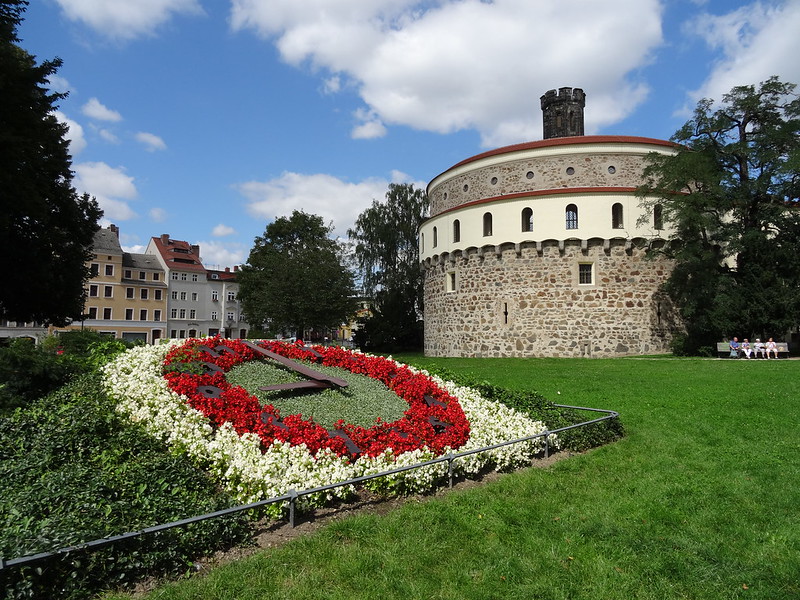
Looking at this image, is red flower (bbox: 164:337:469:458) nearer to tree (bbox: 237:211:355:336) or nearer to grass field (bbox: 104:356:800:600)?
grass field (bbox: 104:356:800:600)

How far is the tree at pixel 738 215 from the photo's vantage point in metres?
23.5

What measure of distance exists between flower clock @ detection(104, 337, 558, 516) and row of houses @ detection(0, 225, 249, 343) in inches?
1825

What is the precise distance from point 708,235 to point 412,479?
25.4 m

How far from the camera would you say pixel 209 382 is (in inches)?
304

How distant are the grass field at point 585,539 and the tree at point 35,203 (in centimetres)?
1431

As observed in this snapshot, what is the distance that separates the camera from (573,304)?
27359mm

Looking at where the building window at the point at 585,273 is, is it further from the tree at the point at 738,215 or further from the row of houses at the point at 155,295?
the row of houses at the point at 155,295

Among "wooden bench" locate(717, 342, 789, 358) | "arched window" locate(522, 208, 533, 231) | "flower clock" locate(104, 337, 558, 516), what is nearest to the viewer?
"flower clock" locate(104, 337, 558, 516)

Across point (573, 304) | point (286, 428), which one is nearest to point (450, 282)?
point (573, 304)

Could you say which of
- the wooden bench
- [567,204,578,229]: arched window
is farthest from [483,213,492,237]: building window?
the wooden bench

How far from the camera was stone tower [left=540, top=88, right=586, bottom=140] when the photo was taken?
3403 cm

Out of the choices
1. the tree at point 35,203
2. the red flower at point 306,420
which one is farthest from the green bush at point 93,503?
the tree at point 35,203

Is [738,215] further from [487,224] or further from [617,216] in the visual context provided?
[487,224]

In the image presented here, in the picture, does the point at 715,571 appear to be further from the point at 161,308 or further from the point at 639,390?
the point at 161,308
